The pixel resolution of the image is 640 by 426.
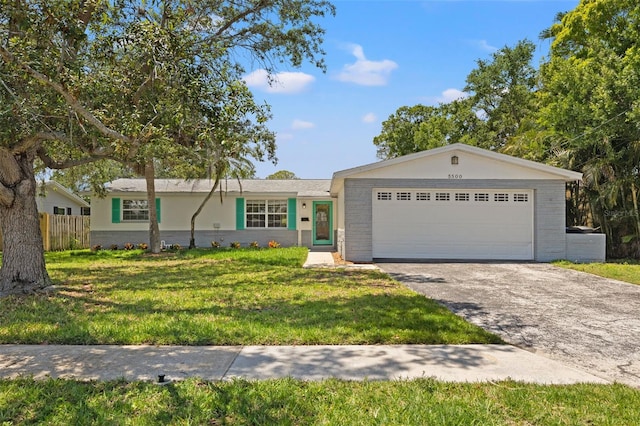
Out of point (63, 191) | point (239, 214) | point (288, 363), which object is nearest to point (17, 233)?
point (288, 363)

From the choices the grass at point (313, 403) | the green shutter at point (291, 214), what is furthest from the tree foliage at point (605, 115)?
the grass at point (313, 403)

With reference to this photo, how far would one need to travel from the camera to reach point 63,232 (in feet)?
66.7

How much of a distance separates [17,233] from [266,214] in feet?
39.4

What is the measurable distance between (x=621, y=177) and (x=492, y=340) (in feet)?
43.0

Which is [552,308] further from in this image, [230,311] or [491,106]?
[491,106]

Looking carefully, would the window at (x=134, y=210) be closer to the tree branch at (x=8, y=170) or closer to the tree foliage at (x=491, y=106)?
the tree branch at (x=8, y=170)

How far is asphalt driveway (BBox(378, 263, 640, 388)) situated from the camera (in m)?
4.77

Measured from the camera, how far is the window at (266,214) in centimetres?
1964

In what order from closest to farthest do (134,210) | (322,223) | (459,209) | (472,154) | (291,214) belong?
(472,154) < (459,209) < (134,210) < (291,214) < (322,223)

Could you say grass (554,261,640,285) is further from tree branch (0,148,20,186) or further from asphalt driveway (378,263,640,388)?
tree branch (0,148,20,186)

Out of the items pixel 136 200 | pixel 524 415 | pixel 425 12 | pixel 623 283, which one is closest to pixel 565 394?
pixel 524 415

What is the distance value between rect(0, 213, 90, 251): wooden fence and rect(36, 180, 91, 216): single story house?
2150mm

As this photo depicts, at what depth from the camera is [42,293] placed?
8.06 m

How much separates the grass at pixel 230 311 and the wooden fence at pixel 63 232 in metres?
9.28
